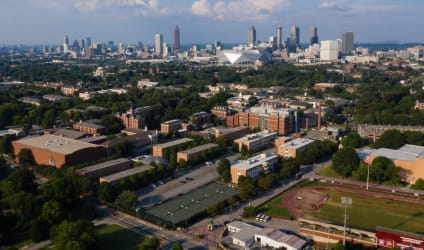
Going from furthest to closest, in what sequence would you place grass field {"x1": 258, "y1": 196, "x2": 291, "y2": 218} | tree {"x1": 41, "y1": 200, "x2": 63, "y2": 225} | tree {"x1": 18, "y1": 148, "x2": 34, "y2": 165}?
tree {"x1": 18, "y1": 148, "x2": 34, "y2": 165} < grass field {"x1": 258, "y1": 196, "x2": 291, "y2": 218} < tree {"x1": 41, "y1": 200, "x2": 63, "y2": 225}

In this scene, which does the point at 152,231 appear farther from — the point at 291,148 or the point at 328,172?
the point at 291,148

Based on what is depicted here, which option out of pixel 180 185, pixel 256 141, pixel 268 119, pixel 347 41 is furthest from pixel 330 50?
pixel 180 185

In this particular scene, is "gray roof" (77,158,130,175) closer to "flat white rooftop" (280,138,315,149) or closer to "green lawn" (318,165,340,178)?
"flat white rooftop" (280,138,315,149)

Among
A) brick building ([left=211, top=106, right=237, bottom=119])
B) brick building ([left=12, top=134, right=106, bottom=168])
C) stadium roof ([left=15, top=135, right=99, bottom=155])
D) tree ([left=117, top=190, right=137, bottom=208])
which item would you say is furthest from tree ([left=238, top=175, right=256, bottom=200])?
brick building ([left=211, top=106, right=237, bottom=119])

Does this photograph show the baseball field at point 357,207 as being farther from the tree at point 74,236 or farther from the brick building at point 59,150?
the brick building at point 59,150

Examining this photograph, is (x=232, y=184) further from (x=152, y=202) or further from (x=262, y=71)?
(x=262, y=71)

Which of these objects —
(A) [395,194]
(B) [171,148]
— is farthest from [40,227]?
(A) [395,194]

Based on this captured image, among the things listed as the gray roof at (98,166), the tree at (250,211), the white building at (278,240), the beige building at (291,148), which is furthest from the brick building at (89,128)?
the white building at (278,240)
